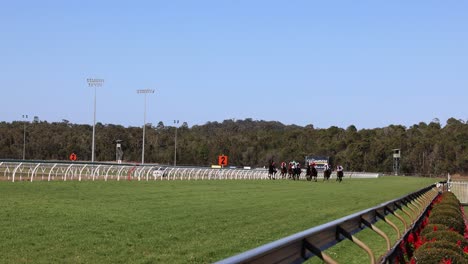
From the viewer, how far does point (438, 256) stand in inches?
271

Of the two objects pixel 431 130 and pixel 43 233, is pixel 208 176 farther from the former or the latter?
pixel 431 130

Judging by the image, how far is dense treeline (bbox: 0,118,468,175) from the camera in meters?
135

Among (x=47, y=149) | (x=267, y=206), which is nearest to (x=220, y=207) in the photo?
(x=267, y=206)

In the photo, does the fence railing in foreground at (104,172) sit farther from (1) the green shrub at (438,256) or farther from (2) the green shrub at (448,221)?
(1) the green shrub at (438,256)

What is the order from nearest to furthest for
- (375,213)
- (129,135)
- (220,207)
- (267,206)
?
(375,213)
(220,207)
(267,206)
(129,135)

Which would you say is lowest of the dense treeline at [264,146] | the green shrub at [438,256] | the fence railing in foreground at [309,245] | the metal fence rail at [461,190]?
the metal fence rail at [461,190]

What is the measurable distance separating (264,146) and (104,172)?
5071 inches

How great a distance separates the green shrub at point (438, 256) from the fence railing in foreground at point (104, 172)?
20215 millimetres

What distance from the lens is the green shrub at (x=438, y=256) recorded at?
680 cm

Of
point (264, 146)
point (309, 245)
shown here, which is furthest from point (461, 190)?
point (264, 146)

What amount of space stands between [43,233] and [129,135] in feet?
480

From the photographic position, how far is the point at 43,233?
392 inches

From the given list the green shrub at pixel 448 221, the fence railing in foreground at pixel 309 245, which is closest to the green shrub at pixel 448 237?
the fence railing in foreground at pixel 309 245

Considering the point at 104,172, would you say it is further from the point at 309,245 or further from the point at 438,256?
the point at 309,245
